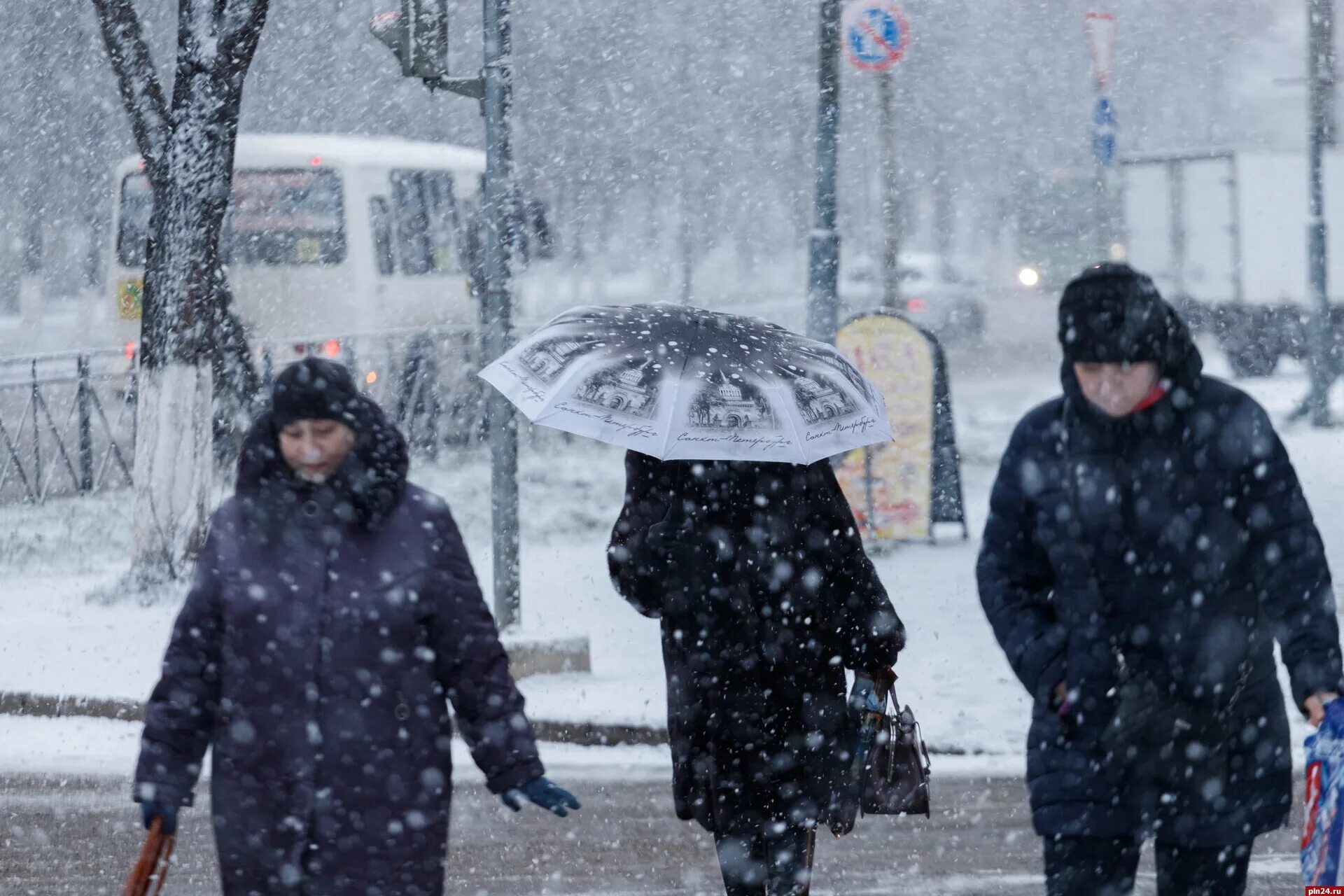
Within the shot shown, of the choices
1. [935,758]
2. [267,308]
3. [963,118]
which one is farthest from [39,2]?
[935,758]

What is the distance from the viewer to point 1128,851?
347 centimetres

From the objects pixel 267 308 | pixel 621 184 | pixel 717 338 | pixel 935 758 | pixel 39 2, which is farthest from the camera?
pixel 621 184

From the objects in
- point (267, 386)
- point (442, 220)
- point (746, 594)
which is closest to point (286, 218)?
point (442, 220)

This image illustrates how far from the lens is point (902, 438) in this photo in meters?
11.1

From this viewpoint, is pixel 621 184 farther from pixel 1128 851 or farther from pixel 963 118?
pixel 1128 851

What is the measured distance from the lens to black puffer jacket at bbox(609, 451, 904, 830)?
13.4 ft

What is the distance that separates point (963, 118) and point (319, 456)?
126 ft

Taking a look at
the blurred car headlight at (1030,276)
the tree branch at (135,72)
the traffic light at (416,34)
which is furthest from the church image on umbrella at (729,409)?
the blurred car headlight at (1030,276)

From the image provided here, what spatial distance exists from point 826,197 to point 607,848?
6.26 metres

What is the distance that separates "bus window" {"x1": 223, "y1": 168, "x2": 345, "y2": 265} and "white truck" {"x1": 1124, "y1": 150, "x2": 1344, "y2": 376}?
45.1ft

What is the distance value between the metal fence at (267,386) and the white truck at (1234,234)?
12.7 meters

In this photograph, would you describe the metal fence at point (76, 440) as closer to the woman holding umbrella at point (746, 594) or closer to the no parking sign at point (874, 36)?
the no parking sign at point (874, 36)

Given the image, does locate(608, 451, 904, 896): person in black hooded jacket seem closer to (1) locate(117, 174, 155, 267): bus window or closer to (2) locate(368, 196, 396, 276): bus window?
(2) locate(368, 196, 396, 276): bus window

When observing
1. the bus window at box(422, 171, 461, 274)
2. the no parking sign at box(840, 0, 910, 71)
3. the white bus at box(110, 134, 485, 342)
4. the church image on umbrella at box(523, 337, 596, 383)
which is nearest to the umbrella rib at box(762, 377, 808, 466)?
the church image on umbrella at box(523, 337, 596, 383)
